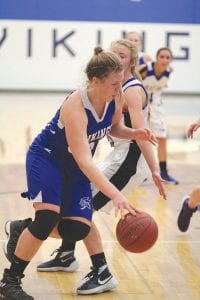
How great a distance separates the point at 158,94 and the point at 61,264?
5047 millimetres

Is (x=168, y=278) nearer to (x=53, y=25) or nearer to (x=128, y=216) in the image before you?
(x=128, y=216)

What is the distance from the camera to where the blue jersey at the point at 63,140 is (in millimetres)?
4602

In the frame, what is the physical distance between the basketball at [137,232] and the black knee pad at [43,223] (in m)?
0.40

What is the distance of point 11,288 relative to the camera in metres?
4.57

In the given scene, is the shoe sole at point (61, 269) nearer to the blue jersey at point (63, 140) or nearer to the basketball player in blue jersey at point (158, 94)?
the blue jersey at point (63, 140)

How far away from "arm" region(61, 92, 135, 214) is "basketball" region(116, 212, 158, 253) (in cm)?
35

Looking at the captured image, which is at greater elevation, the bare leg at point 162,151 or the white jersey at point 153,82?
the white jersey at point 153,82

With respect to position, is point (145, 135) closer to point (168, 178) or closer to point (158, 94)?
point (168, 178)

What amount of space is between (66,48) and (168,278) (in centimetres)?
1516

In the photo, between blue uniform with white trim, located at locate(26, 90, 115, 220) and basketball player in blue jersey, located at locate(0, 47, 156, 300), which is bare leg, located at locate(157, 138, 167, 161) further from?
blue uniform with white trim, located at locate(26, 90, 115, 220)

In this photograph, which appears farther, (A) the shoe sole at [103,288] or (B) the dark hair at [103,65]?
(A) the shoe sole at [103,288]

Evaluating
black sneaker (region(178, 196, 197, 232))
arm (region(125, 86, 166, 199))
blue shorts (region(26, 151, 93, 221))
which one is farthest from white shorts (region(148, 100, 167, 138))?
blue shorts (region(26, 151, 93, 221))

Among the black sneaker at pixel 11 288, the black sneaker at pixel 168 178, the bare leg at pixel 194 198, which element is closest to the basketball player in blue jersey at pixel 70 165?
the black sneaker at pixel 11 288

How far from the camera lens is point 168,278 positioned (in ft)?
17.2
